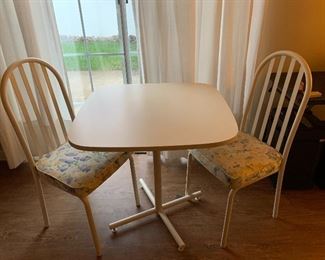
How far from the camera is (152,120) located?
121 cm

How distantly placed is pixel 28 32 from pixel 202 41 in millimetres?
1050

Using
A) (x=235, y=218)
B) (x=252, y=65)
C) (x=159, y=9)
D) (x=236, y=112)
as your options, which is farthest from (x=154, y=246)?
(x=159, y=9)

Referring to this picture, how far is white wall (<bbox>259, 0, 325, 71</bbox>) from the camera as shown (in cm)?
177

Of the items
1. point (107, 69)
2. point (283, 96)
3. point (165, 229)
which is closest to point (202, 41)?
point (283, 96)

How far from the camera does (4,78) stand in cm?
132

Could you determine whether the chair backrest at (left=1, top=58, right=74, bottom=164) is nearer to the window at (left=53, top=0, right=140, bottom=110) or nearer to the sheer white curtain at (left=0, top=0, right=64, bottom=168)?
the sheer white curtain at (left=0, top=0, right=64, bottom=168)

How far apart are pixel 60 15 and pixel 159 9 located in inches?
25.7

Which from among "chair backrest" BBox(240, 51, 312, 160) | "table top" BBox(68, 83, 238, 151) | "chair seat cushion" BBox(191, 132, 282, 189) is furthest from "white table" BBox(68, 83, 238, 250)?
"chair backrest" BBox(240, 51, 312, 160)

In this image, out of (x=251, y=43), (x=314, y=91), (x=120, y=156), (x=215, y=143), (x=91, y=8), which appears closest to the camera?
(x=215, y=143)

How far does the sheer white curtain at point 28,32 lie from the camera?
1.67 meters

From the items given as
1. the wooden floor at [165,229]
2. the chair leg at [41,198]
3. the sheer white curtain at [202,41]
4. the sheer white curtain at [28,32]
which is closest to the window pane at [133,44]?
the sheer white curtain at [202,41]

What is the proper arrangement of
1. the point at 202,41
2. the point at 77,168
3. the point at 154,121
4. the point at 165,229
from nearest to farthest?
the point at 154,121, the point at 77,168, the point at 165,229, the point at 202,41

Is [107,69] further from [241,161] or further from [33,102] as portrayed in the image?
[241,161]

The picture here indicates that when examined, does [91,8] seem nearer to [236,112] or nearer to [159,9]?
[159,9]
